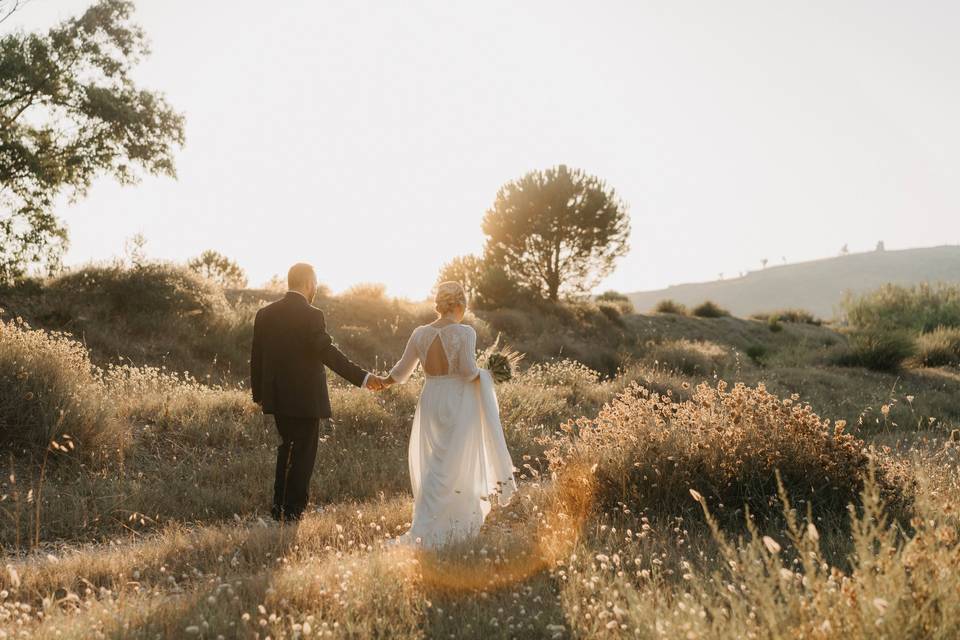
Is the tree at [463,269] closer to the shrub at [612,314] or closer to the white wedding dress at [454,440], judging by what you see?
the shrub at [612,314]

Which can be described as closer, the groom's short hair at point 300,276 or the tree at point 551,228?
the groom's short hair at point 300,276

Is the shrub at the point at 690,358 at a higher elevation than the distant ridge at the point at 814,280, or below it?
below

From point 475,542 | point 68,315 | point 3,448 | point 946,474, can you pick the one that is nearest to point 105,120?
point 68,315

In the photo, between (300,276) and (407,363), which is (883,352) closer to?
(407,363)

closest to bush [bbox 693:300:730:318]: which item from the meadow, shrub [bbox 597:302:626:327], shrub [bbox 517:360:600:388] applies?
shrub [bbox 597:302:626:327]

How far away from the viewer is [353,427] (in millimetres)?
10062

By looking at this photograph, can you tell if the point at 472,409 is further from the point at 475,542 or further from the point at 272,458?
the point at 272,458

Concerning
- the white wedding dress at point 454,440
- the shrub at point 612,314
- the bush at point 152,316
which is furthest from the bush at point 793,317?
the white wedding dress at point 454,440

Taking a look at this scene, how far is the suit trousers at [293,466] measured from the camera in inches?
255

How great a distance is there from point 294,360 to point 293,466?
1047 mm

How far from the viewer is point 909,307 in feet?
102

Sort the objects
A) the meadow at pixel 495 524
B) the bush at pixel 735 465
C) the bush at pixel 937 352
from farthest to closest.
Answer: the bush at pixel 937 352
the bush at pixel 735 465
the meadow at pixel 495 524

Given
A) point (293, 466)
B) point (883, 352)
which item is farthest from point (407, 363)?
point (883, 352)

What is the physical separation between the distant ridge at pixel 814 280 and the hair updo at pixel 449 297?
148290 millimetres
